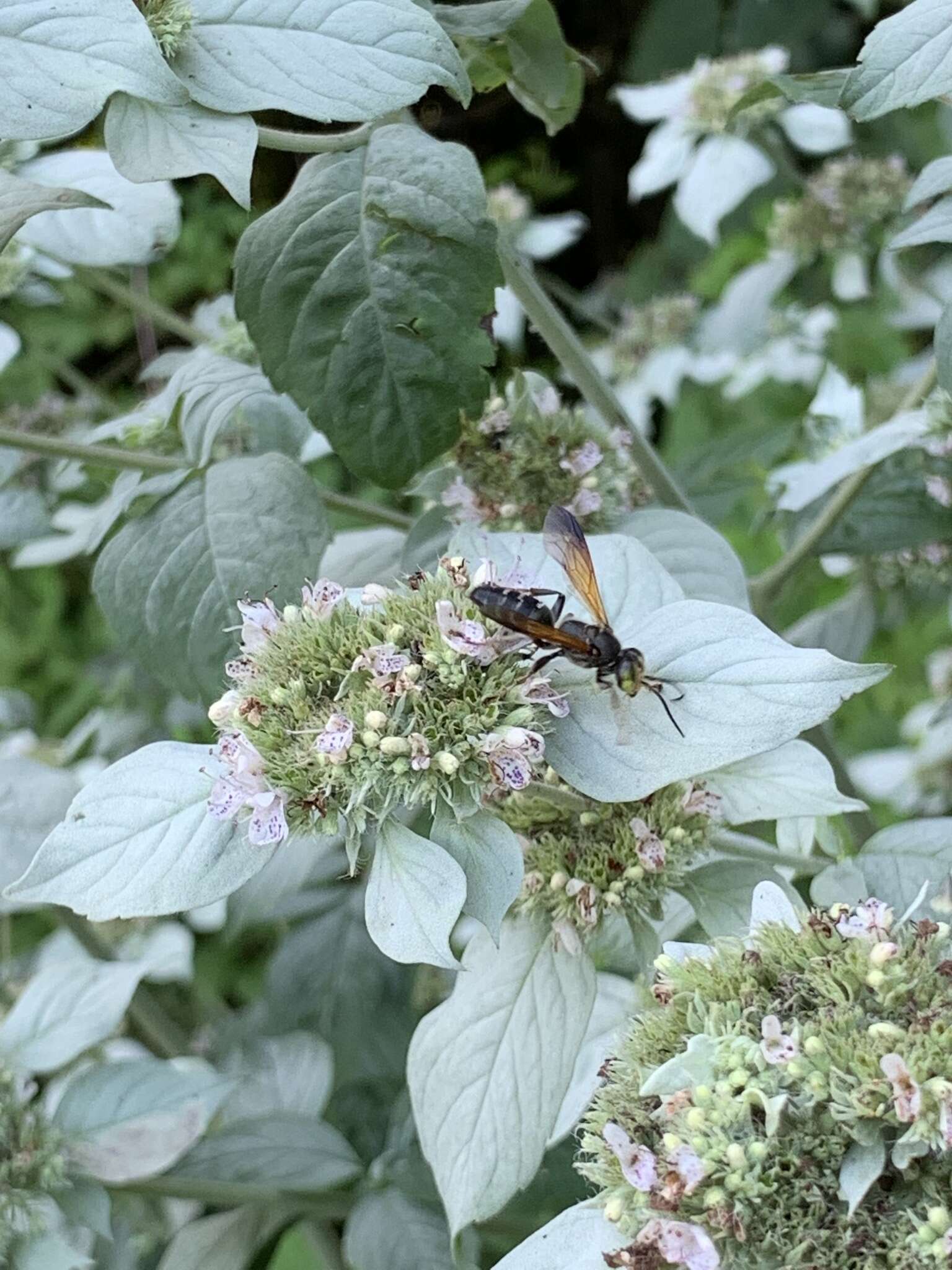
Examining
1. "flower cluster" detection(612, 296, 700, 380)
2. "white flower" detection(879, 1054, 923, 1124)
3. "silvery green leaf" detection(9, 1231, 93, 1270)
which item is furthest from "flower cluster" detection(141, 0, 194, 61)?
"flower cluster" detection(612, 296, 700, 380)

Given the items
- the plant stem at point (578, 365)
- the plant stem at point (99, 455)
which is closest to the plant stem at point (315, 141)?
the plant stem at point (578, 365)

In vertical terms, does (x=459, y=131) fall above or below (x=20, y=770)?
below

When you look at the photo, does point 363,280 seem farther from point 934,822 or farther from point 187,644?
point 934,822

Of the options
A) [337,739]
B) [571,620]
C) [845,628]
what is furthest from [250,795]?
[845,628]

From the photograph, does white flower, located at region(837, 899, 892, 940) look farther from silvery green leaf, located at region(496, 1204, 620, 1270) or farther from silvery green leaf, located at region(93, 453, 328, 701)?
silvery green leaf, located at region(93, 453, 328, 701)

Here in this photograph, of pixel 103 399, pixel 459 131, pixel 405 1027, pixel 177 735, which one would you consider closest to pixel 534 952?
pixel 405 1027

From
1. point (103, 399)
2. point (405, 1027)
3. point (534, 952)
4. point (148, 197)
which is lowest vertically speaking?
point (405, 1027)

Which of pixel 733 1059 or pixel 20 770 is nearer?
pixel 733 1059
